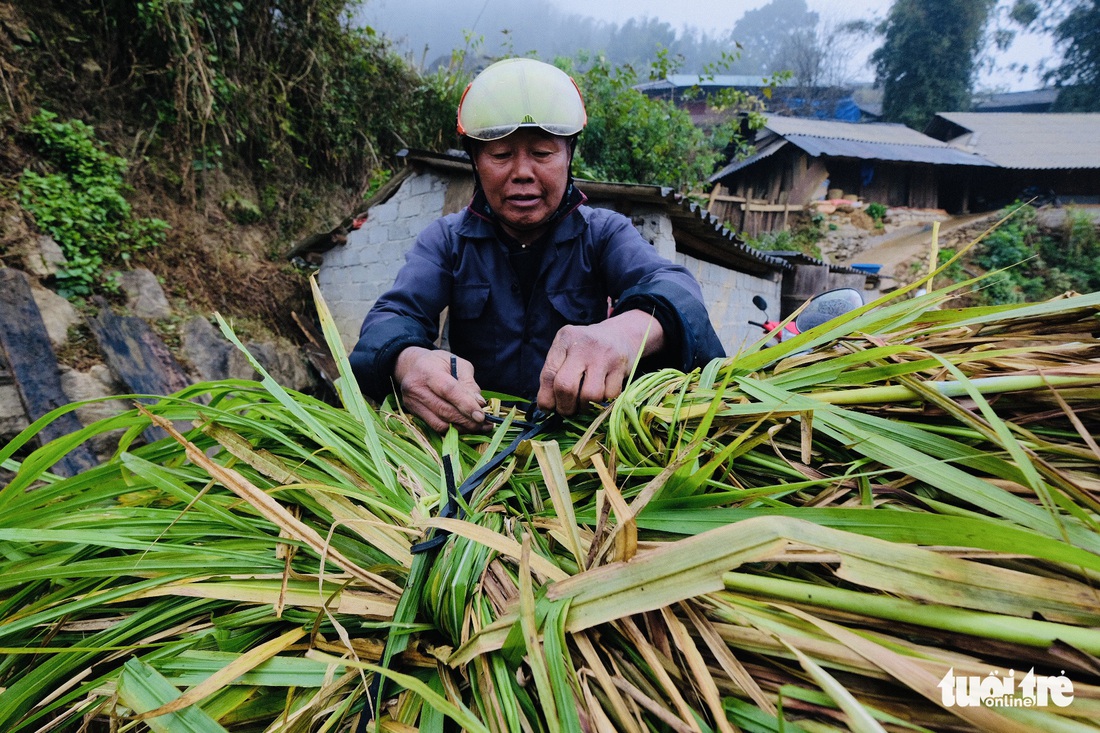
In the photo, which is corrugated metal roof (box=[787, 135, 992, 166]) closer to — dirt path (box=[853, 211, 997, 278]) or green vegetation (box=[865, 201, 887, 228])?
green vegetation (box=[865, 201, 887, 228])

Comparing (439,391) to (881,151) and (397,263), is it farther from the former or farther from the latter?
(881,151)

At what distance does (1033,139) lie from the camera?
20375mm

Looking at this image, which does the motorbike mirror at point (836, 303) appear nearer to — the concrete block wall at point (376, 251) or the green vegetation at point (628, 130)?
the concrete block wall at point (376, 251)

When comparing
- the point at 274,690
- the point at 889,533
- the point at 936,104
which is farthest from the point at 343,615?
the point at 936,104

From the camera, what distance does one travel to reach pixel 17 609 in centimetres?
77

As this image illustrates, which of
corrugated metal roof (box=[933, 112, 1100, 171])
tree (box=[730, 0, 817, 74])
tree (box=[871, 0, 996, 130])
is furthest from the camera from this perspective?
tree (box=[730, 0, 817, 74])

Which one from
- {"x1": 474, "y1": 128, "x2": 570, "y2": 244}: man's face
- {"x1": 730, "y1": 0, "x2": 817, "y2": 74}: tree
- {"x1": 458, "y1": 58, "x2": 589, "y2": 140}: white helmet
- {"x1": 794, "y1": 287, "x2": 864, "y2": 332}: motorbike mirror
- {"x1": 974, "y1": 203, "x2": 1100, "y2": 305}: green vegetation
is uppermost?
{"x1": 730, "y1": 0, "x2": 817, "y2": 74}: tree

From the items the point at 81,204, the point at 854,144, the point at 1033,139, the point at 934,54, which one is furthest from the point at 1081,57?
the point at 81,204

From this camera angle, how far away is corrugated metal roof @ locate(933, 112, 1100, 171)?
59.4 feet

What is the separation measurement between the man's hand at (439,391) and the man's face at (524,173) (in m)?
0.74

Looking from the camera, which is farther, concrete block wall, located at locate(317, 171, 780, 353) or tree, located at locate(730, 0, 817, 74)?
tree, located at locate(730, 0, 817, 74)

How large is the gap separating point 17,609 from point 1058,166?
2629cm

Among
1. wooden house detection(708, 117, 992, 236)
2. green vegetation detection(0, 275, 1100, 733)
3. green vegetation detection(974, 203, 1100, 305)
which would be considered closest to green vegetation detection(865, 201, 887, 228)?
wooden house detection(708, 117, 992, 236)

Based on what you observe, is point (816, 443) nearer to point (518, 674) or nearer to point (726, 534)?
point (726, 534)
